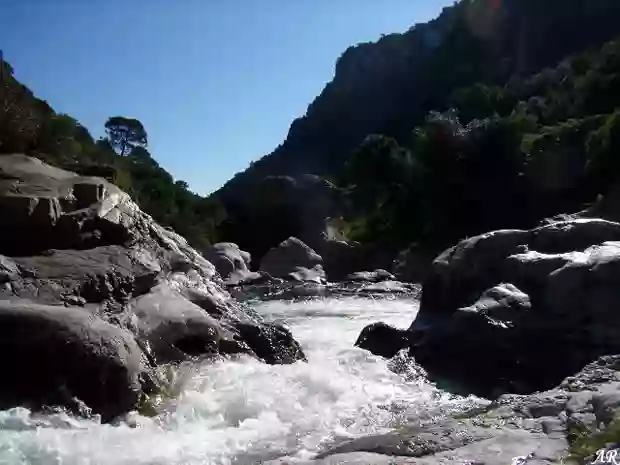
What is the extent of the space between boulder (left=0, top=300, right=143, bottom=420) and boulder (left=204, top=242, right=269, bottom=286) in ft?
70.3

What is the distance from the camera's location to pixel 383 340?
434 inches

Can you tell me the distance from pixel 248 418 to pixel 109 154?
38.5 meters

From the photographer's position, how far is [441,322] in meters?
10.3

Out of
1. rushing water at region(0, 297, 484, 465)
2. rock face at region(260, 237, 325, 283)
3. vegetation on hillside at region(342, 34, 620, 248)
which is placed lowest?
rushing water at region(0, 297, 484, 465)

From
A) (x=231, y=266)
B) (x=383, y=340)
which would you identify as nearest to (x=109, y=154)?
(x=231, y=266)

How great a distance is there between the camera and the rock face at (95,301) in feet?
21.3

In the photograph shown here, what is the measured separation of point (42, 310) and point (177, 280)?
3.57 meters

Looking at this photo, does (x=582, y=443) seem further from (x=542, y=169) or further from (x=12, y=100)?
Answer: (x=542, y=169)


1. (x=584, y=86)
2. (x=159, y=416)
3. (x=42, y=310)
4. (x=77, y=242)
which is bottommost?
(x=159, y=416)

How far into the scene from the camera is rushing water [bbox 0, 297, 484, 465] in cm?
553

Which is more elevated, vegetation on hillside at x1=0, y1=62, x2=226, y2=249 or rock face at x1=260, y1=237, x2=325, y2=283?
vegetation on hillside at x1=0, y1=62, x2=226, y2=249

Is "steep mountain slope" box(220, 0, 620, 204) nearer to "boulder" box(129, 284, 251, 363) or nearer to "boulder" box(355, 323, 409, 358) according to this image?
"boulder" box(355, 323, 409, 358)

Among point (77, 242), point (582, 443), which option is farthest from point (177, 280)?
point (582, 443)

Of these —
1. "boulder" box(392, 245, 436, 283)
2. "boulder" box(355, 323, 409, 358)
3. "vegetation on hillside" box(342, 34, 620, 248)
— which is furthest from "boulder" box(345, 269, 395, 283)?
"boulder" box(355, 323, 409, 358)
